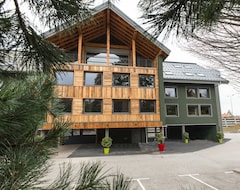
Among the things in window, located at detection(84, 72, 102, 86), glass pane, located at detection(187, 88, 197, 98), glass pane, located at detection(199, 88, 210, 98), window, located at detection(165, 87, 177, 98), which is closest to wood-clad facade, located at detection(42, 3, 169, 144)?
window, located at detection(84, 72, 102, 86)

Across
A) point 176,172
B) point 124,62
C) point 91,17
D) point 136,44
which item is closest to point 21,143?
point 91,17

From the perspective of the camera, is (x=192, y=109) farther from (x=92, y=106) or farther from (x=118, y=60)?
(x=92, y=106)

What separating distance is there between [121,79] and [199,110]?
8849mm

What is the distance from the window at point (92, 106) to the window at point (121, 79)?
1.95 metres

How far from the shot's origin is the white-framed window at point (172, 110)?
1523 centimetres

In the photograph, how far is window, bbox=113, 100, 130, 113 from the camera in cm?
1191

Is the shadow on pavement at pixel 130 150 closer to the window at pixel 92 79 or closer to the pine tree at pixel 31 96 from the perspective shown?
the window at pixel 92 79

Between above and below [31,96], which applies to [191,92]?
above

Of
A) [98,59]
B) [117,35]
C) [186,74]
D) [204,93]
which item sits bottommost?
[204,93]

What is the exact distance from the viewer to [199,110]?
15633 mm

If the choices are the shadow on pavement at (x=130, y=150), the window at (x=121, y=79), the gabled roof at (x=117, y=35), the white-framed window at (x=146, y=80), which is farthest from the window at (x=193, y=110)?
the window at (x=121, y=79)

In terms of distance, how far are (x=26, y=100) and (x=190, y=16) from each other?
5.08ft

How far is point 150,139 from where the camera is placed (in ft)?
46.6

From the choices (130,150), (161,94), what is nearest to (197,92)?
(161,94)
